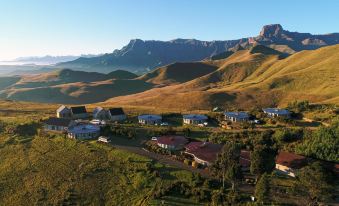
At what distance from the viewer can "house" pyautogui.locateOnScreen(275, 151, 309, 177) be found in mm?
56938

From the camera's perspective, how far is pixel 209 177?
2181 inches

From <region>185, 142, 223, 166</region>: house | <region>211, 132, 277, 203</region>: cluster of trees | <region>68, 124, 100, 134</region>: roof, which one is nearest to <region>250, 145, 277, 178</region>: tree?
<region>211, 132, 277, 203</region>: cluster of trees

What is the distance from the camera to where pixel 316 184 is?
146ft

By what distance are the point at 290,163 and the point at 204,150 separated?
49.5 feet

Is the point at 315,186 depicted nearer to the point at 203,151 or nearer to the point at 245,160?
the point at 245,160

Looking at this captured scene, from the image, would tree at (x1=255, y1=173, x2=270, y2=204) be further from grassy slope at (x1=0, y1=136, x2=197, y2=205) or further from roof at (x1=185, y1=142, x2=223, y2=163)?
grassy slope at (x1=0, y1=136, x2=197, y2=205)

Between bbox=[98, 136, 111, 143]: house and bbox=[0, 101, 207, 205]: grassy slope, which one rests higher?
bbox=[98, 136, 111, 143]: house

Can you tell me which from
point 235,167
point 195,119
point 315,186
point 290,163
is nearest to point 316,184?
point 315,186

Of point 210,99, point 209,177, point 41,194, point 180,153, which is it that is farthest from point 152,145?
point 210,99

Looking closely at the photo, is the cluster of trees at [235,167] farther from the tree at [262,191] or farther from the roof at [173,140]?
the roof at [173,140]

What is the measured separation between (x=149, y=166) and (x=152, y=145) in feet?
38.8

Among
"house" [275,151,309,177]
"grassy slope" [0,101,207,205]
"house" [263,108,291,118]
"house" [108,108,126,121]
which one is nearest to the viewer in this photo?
"grassy slope" [0,101,207,205]

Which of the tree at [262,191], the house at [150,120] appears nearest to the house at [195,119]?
the house at [150,120]

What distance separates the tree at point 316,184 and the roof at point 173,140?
27.6m
